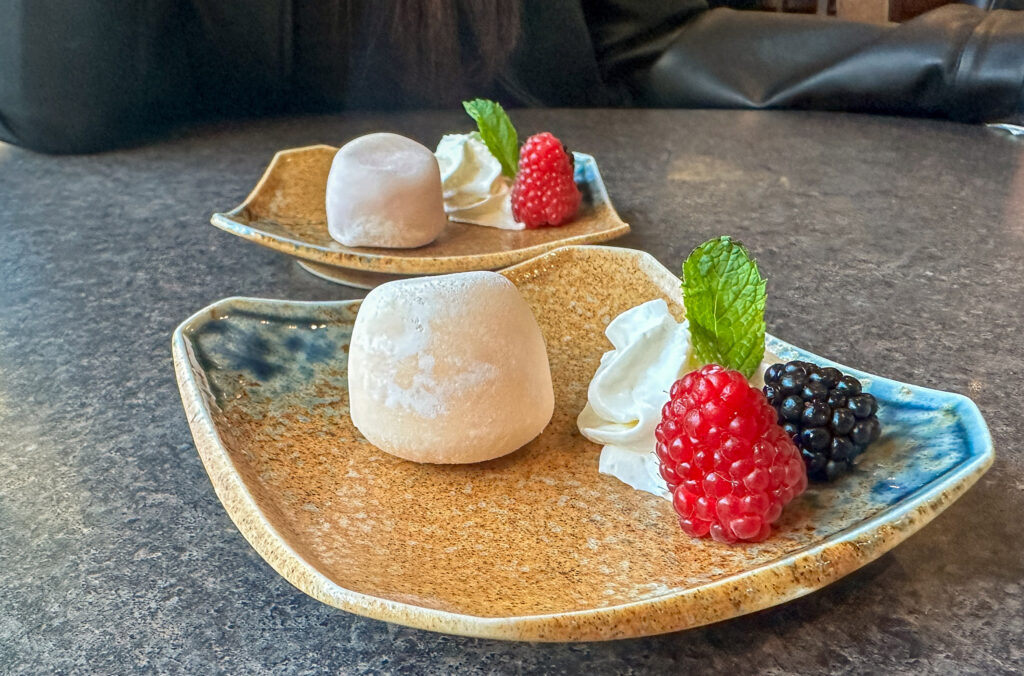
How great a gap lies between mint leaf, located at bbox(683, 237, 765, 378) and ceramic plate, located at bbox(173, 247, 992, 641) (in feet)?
0.23

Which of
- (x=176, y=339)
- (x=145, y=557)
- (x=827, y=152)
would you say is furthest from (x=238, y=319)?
(x=827, y=152)

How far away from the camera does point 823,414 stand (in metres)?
0.62

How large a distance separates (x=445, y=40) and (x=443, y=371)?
51.9 inches

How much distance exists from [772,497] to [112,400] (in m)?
0.57

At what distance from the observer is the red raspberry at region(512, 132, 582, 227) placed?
1.18 metres

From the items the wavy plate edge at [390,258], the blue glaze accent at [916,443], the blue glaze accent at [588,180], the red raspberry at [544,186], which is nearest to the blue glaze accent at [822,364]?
the blue glaze accent at [916,443]

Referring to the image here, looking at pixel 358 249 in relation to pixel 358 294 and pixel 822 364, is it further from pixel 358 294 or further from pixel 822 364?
pixel 822 364

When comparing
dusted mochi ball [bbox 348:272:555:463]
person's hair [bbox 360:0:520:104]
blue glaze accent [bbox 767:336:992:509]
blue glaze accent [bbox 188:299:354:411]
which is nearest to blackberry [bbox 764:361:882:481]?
blue glaze accent [bbox 767:336:992:509]

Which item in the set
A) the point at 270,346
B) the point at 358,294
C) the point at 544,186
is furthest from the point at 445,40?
the point at 270,346

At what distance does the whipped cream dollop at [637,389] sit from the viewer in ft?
2.25

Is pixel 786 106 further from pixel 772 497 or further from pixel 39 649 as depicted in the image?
pixel 39 649

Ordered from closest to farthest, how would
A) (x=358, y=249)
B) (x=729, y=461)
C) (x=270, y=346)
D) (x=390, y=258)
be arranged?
(x=729, y=461) < (x=270, y=346) < (x=390, y=258) < (x=358, y=249)

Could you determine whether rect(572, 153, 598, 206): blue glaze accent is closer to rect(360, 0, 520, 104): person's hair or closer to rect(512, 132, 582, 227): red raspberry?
rect(512, 132, 582, 227): red raspberry

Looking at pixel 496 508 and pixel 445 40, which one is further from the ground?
pixel 445 40
